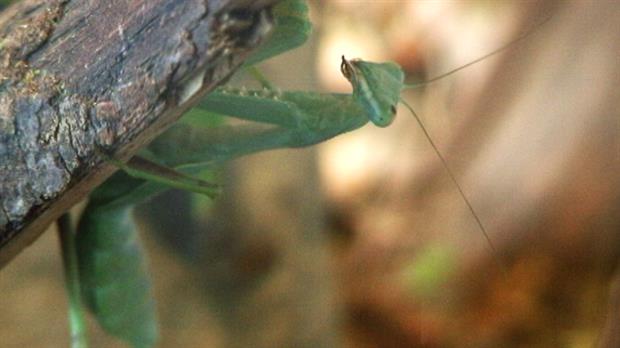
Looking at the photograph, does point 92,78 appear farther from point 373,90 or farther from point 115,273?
point 115,273

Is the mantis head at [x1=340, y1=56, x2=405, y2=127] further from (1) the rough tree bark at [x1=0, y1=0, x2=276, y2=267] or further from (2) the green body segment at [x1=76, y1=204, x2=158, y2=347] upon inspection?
(2) the green body segment at [x1=76, y1=204, x2=158, y2=347]

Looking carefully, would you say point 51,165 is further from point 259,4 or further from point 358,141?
point 358,141

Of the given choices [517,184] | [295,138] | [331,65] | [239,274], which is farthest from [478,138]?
[295,138]

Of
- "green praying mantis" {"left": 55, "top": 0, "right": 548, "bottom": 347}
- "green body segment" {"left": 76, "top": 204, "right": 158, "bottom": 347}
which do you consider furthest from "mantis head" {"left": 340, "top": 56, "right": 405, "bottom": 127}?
"green body segment" {"left": 76, "top": 204, "right": 158, "bottom": 347}

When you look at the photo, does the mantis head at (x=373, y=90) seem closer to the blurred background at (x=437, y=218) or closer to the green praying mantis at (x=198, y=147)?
the green praying mantis at (x=198, y=147)

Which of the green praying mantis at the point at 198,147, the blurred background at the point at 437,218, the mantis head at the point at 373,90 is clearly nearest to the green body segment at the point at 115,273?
the green praying mantis at the point at 198,147

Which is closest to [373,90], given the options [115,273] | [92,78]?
[92,78]
